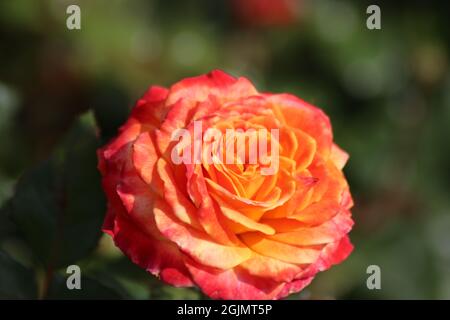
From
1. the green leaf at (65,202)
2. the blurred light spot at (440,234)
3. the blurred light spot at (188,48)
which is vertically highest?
the blurred light spot at (188,48)

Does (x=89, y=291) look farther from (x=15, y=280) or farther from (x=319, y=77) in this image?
(x=319, y=77)

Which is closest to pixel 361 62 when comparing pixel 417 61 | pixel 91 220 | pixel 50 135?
pixel 417 61

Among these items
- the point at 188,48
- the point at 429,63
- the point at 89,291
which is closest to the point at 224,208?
the point at 89,291

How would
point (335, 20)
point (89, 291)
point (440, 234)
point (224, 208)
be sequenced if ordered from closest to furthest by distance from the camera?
point (224, 208), point (89, 291), point (440, 234), point (335, 20)

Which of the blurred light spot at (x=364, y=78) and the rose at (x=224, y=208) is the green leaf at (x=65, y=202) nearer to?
the rose at (x=224, y=208)

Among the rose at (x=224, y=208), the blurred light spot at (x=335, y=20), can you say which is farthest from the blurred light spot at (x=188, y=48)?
the rose at (x=224, y=208)

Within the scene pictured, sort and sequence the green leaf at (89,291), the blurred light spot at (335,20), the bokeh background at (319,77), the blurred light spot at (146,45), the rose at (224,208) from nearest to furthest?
the rose at (224,208) → the green leaf at (89,291) → the bokeh background at (319,77) → the blurred light spot at (146,45) → the blurred light spot at (335,20)

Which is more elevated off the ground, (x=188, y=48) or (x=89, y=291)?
(x=188, y=48)
